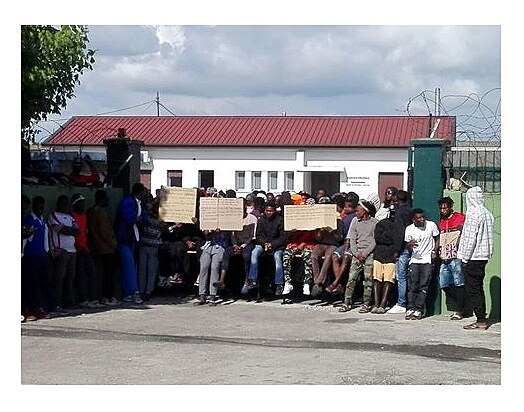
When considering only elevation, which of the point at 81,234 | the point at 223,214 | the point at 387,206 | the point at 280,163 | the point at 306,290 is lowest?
the point at 306,290

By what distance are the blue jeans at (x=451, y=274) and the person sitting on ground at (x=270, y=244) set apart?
104 inches

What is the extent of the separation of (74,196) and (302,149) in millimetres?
29275

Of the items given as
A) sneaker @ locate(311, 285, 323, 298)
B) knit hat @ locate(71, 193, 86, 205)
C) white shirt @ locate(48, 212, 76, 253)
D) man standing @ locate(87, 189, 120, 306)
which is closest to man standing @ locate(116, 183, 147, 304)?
man standing @ locate(87, 189, 120, 306)

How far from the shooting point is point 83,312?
13.4 m

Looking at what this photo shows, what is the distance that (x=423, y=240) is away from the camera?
1300 cm

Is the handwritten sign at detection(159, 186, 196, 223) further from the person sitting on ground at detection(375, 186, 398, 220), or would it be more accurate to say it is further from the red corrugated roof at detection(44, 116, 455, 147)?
the red corrugated roof at detection(44, 116, 455, 147)

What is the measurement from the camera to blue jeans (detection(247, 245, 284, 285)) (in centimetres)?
1441

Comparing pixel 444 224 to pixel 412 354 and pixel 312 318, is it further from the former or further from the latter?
pixel 412 354

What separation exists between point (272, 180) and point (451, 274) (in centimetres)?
2971

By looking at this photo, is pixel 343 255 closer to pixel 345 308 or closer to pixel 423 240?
pixel 345 308

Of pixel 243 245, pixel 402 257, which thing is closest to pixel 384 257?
pixel 402 257

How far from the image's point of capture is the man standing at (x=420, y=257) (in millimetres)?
13016

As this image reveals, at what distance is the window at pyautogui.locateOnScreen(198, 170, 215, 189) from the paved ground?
29276mm

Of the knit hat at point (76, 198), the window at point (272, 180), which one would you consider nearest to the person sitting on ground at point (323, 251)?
the knit hat at point (76, 198)
